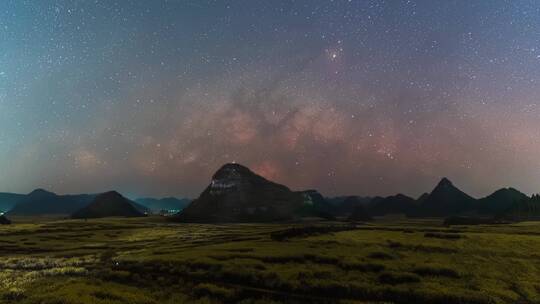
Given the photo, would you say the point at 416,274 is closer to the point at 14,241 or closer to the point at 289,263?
the point at 289,263

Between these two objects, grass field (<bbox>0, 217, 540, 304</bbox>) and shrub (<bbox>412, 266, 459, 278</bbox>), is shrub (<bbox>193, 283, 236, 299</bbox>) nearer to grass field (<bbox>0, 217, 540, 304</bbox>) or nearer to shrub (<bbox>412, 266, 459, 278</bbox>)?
grass field (<bbox>0, 217, 540, 304</bbox>)

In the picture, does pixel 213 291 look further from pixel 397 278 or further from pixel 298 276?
pixel 397 278

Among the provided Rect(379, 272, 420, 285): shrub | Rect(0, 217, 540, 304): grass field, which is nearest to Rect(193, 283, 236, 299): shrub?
Rect(0, 217, 540, 304): grass field

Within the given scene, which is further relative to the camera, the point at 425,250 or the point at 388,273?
the point at 425,250

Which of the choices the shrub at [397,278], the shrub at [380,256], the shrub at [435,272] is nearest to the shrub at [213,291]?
the shrub at [397,278]

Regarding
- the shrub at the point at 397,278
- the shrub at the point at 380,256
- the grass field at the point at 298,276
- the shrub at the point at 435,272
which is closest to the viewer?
the grass field at the point at 298,276

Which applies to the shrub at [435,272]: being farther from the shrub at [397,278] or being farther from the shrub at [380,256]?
the shrub at [380,256]

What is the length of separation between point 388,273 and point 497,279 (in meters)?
13.6

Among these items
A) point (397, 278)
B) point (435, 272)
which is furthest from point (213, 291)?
point (435, 272)

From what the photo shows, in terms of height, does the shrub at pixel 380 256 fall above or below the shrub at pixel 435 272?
above

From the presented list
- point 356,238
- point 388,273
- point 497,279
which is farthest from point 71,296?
point 356,238

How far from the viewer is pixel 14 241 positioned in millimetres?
114438

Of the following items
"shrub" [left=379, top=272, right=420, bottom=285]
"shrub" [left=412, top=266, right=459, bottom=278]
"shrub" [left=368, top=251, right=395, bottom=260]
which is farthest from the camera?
"shrub" [left=368, top=251, right=395, bottom=260]

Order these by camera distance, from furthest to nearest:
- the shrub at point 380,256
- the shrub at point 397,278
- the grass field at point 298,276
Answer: the shrub at point 380,256, the shrub at point 397,278, the grass field at point 298,276
